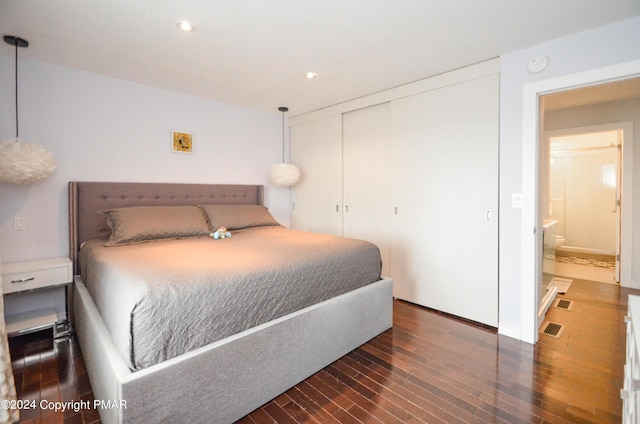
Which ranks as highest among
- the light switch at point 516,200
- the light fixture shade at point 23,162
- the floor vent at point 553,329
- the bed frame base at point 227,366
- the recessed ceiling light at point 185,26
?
the recessed ceiling light at point 185,26

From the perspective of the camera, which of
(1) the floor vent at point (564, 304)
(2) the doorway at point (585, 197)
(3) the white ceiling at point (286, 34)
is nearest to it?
(3) the white ceiling at point (286, 34)

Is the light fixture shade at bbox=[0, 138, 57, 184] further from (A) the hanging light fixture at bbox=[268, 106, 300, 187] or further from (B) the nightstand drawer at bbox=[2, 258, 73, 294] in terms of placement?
(A) the hanging light fixture at bbox=[268, 106, 300, 187]

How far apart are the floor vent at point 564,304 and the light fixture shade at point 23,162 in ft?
16.3

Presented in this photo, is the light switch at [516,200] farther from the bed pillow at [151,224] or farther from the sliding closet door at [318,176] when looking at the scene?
the bed pillow at [151,224]

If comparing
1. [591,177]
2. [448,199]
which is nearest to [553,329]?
[448,199]

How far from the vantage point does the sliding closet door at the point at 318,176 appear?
13.0 ft

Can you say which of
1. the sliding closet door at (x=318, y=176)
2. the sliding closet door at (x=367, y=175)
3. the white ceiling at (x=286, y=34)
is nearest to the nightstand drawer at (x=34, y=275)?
the white ceiling at (x=286, y=34)

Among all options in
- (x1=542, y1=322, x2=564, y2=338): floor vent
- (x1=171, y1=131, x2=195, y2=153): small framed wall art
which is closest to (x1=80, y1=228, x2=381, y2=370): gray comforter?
(x1=171, y1=131, x2=195, y2=153): small framed wall art

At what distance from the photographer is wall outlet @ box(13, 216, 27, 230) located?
8.32 feet

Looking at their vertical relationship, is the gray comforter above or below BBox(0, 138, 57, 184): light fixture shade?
below

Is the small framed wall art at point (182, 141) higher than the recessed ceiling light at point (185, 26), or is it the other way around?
the recessed ceiling light at point (185, 26)

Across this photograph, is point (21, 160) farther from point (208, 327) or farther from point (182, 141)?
point (208, 327)

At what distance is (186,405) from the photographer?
4.49ft

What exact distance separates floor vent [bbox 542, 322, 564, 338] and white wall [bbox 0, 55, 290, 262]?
12.0ft
